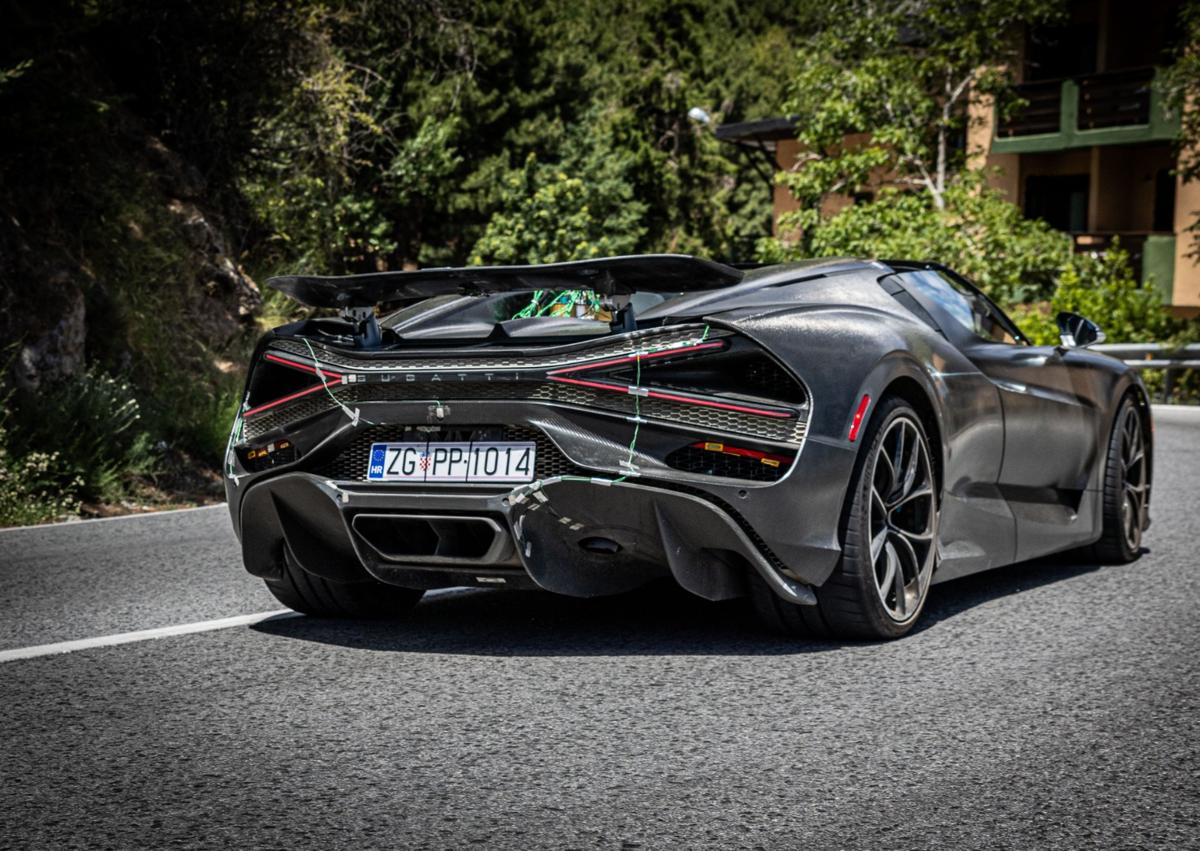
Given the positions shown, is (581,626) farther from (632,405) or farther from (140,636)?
(140,636)

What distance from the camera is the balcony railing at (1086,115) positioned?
2794 cm

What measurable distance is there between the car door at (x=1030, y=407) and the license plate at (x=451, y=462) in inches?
75.5

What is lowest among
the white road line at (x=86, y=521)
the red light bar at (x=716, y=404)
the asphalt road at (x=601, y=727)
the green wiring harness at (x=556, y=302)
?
the white road line at (x=86, y=521)

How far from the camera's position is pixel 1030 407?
5.93m

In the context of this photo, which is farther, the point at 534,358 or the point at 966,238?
the point at 966,238

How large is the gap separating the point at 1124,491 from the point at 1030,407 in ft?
3.63

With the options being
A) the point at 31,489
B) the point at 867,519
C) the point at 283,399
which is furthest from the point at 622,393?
the point at 31,489

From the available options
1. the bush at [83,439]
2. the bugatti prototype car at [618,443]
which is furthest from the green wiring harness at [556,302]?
the bush at [83,439]

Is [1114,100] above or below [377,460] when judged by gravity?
above

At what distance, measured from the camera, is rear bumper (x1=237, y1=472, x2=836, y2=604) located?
4461 millimetres

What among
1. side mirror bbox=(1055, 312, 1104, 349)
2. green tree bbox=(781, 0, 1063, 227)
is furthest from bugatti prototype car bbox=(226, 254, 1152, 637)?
green tree bbox=(781, 0, 1063, 227)

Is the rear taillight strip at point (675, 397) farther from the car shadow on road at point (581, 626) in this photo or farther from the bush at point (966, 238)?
the bush at point (966, 238)

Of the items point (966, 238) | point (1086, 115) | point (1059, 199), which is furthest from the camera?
point (1059, 199)

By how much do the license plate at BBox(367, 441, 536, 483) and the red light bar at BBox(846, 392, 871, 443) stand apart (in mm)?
957
